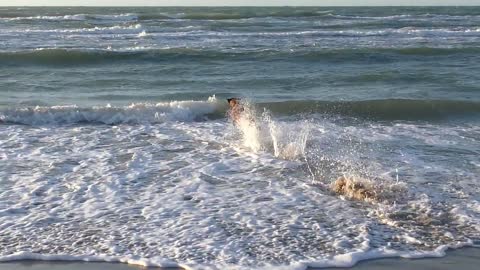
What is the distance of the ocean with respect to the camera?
6.18 metres

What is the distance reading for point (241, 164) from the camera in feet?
29.7

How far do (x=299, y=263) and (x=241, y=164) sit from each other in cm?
344

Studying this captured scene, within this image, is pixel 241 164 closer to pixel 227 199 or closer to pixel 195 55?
pixel 227 199

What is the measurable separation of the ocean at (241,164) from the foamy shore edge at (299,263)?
25 mm

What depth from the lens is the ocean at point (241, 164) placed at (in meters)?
6.18

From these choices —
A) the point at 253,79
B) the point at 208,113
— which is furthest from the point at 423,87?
the point at 208,113

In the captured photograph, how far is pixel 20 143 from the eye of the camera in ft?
33.8

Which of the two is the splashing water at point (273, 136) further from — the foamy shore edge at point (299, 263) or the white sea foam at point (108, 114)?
the foamy shore edge at point (299, 263)

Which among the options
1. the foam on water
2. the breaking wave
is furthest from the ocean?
the breaking wave

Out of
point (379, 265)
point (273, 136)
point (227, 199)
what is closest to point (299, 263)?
point (379, 265)

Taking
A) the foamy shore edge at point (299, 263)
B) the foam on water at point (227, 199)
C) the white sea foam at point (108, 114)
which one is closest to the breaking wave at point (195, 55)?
the white sea foam at point (108, 114)

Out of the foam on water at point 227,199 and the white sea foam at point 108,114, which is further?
the white sea foam at point 108,114

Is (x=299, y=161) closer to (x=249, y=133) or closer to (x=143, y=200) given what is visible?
(x=249, y=133)

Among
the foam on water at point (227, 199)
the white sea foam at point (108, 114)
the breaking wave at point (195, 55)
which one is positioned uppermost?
the foam on water at point (227, 199)
